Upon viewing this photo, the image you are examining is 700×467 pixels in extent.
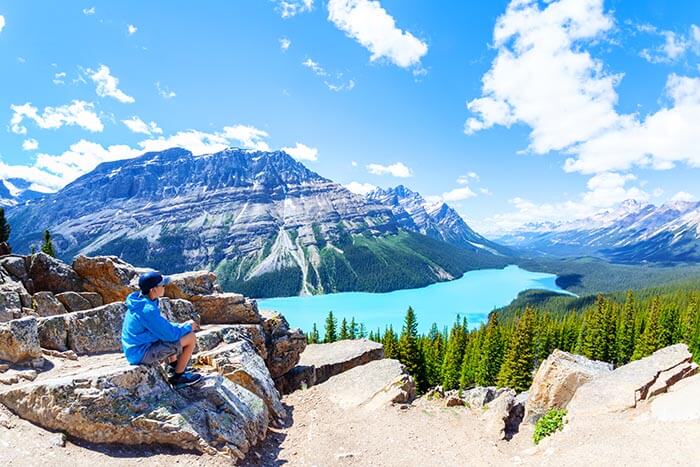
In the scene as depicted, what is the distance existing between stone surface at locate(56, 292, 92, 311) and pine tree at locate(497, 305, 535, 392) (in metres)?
45.4

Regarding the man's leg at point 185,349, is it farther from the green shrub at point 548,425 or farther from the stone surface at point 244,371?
the green shrub at point 548,425

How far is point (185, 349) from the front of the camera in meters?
10.7

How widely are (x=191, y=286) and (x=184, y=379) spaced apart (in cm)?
1293

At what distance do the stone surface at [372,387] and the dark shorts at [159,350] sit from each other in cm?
890

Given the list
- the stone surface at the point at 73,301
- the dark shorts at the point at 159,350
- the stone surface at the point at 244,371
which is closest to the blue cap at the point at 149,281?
the dark shorts at the point at 159,350

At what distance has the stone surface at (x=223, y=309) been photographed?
22.5 meters

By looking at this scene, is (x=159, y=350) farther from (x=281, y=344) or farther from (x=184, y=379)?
(x=281, y=344)

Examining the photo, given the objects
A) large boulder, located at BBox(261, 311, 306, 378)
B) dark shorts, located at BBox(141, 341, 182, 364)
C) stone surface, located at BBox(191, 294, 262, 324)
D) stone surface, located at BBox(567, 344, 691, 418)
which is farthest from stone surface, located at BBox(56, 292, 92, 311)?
stone surface, located at BBox(567, 344, 691, 418)

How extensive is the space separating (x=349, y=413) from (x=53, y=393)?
34.1 feet

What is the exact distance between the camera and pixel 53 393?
875cm

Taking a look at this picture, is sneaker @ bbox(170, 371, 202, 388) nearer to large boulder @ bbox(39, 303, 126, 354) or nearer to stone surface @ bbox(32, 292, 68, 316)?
large boulder @ bbox(39, 303, 126, 354)

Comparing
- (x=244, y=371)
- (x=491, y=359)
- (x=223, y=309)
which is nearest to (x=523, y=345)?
(x=491, y=359)

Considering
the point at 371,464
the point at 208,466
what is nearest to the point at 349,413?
the point at 371,464

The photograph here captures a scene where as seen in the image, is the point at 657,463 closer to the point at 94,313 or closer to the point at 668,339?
the point at 94,313
